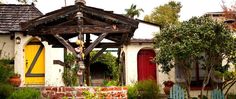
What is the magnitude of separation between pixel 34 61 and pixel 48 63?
87 cm

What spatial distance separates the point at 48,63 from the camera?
22.7 m

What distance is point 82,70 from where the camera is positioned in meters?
11.8

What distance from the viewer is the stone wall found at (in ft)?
37.8

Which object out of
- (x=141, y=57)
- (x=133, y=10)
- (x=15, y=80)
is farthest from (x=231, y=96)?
(x=133, y=10)

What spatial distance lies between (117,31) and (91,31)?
0.73 m

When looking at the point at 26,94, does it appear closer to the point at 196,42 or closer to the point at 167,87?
the point at 196,42

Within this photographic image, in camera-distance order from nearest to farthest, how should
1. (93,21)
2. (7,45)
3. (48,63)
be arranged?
(93,21) → (48,63) → (7,45)

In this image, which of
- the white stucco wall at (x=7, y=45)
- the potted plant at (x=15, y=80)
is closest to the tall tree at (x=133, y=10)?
the white stucco wall at (x=7, y=45)

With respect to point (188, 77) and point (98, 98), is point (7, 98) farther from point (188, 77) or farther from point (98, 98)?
point (188, 77)

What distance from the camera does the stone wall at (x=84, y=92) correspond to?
11.5 metres

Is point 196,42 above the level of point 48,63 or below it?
above

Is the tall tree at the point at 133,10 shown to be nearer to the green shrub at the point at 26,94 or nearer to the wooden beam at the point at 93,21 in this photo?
the green shrub at the point at 26,94

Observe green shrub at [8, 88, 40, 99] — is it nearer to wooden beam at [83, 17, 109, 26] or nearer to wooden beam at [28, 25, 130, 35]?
wooden beam at [28, 25, 130, 35]

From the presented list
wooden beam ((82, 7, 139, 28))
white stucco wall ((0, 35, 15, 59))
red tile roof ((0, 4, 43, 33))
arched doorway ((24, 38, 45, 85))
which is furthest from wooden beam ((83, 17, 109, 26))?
white stucco wall ((0, 35, 15, 59))
